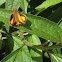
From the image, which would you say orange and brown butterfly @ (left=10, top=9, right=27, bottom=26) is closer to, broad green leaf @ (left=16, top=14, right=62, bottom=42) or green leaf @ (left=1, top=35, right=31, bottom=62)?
broad green leaf @ (left=16, top=14, right=62, bottom=42)

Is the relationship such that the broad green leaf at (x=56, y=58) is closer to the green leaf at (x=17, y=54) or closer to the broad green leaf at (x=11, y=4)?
the green leaf at (x=17, y=54)

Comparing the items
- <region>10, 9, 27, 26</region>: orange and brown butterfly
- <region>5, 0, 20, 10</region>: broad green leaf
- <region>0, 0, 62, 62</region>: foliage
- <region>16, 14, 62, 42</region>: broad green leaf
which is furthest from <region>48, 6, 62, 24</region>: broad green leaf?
<region>10, 9, 27, 26</region>: orange and brown butterfly

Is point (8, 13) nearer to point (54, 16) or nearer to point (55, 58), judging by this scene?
point (55, 58)

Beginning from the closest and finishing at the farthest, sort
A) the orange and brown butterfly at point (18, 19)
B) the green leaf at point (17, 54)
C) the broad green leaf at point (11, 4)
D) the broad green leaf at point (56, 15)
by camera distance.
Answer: the orange and brown butterfly at point (18, 19) < the green leaf at point (17, 54) < the broad green leaf at point (11, 4) < the broad green leaf at point (56, 15)

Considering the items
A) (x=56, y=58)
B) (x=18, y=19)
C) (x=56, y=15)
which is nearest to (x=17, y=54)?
(x=56, y=58)

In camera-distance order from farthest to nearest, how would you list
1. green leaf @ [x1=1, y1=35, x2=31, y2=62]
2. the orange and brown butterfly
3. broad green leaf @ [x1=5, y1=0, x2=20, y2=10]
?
1. broad green leaf @ [x1=5, y1=0, x2=20, y2=10]
2. green leaf @ [x1=1, y1=35, x2=31, y2=62]
3. the orange and brown butterfly

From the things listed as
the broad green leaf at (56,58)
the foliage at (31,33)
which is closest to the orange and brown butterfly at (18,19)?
the foliage at (31,33)

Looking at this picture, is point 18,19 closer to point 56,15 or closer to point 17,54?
point 17,54

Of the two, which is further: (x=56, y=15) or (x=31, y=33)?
(x=56, y=15)

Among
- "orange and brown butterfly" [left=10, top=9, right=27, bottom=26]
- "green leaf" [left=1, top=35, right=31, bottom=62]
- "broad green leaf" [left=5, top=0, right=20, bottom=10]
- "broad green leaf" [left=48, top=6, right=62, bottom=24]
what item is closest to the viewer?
"orange and brown butterfly" [left=10, top=9, right=27, bottom=26]

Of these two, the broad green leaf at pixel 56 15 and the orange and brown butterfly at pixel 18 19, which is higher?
the orange and brown butterfly at pixel 18 19

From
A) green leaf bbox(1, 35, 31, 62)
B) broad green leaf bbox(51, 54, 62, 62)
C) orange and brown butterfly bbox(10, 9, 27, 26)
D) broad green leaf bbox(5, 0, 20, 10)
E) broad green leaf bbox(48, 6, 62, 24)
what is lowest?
broad green leaf bbox(51, 54, 62, 62)

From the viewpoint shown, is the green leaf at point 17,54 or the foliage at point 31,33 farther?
the green leaf at point 17,54
